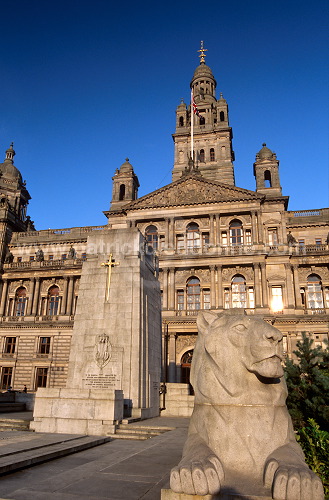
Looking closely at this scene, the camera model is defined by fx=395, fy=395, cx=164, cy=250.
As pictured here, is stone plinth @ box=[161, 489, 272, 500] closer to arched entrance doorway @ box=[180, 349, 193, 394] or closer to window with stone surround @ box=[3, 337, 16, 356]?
arched entrance doorway @ box=[180, 349, 193, 394]

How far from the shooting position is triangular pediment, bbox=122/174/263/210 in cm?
3791

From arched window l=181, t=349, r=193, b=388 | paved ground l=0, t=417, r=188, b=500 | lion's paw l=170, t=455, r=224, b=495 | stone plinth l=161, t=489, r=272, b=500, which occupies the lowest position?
paved ground l=0, t=417, r=188, b=500

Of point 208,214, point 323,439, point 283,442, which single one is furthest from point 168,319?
point 283,442

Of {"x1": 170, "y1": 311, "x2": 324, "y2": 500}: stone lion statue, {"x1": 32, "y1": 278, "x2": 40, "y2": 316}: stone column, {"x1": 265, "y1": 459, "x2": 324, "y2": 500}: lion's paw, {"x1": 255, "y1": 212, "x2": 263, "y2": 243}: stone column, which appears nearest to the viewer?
{"x1": 265, "y1": 459, "x2": 324, "y2": 500}: lion's paw

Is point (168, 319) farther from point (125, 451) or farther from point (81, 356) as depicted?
point (125, 451)

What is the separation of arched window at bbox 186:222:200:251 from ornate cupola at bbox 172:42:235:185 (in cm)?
1090

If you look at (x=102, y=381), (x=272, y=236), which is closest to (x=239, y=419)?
(x=102, y=381)

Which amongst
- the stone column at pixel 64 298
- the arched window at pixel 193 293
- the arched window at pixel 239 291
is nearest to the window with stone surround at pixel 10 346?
the stone column at pixel 64 298

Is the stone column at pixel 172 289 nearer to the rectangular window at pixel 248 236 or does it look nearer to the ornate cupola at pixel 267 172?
the rectangular window at pixel 248 236

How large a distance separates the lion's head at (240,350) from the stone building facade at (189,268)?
2912 centimetres

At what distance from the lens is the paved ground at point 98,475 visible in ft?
16.4

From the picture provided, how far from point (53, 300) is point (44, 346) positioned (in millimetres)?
5338

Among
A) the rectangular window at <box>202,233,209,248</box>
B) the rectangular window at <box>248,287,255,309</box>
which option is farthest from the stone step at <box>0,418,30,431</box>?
the rectangular window at <box>202,233,209,248</box>

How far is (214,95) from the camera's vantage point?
58.3m
